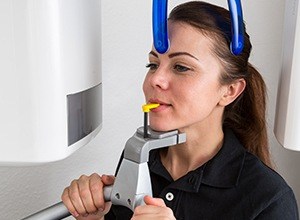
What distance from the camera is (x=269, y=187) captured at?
2.57 feet

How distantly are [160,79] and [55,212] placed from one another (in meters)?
0.28

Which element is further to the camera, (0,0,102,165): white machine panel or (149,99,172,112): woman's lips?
(149,99,172,112): woman's lips

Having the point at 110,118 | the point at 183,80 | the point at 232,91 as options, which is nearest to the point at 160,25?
the point at 183,80

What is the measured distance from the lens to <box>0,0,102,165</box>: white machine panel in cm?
56

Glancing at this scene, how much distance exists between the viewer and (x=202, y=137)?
0.86m

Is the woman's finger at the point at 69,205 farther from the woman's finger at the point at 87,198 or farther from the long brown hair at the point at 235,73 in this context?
the long brown hair at the point at 235,73

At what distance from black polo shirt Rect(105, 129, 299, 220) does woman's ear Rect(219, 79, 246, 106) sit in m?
0.08

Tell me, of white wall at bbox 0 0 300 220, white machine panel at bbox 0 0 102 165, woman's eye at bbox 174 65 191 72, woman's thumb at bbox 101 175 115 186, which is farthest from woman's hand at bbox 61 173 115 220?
white wall at bbox 0 0 300 220

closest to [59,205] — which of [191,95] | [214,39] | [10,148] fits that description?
[10,148]

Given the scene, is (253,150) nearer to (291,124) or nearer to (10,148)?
(291,124)

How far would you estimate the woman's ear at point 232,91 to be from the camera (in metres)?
0.84

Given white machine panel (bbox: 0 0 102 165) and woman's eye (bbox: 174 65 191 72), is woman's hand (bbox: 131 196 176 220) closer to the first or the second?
white machine panel (bbox: 0 0 102 165)

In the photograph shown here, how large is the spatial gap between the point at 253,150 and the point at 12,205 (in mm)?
566

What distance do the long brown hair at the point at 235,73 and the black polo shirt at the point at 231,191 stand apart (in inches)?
2.6
